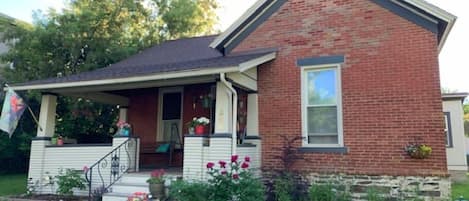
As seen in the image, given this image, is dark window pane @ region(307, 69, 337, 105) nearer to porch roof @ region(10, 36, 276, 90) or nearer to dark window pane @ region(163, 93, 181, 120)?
porch roof @ region(10, 36, 276, 90)

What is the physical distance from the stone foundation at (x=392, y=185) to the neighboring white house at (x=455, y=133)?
23.0 ft

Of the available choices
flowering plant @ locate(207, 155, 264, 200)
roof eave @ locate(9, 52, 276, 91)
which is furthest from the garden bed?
flowering plant @ locate(207, 155, 264, 200)

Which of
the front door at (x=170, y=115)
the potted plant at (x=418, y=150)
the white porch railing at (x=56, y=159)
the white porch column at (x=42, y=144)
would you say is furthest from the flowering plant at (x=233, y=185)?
the white porch column at (x=42, y=144)

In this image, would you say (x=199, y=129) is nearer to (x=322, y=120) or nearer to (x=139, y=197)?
(x=139, y=197)

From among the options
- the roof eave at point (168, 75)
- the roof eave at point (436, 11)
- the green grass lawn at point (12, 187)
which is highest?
the roof eave at point (436, 11)

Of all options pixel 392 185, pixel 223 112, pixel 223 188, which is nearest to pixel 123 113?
pixel 223 112

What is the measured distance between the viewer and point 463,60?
32812 millimetres

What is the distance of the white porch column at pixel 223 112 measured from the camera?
7.67 metres

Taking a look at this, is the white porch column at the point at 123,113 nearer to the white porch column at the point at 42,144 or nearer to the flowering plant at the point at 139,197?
the white porch column at the point at 42,144

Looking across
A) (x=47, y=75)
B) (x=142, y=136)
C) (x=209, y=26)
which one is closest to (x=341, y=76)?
(x=142, y=136)

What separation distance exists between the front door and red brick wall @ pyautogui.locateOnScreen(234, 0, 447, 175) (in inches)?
137

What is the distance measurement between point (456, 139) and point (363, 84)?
769 cm

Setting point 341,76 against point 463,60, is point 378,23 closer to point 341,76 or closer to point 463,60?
point 341,76

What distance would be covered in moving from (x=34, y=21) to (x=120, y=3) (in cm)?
393
